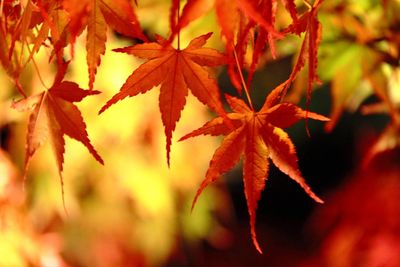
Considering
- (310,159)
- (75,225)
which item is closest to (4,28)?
(75,225)

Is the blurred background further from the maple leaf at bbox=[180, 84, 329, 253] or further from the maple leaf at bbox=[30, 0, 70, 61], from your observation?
the maple leaf at bbox=[30, 0, 70, 61]

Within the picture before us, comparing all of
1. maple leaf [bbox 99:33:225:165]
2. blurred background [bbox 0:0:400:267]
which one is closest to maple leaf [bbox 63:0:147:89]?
maple leaf [bbox 99:33:225:165]

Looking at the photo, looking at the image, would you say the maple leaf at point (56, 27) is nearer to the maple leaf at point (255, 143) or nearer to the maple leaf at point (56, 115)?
the maple leaf at point (56, 115)

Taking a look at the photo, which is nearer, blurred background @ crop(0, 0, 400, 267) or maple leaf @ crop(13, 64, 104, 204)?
maple leaf @ crop(13, 64, 104, 204)

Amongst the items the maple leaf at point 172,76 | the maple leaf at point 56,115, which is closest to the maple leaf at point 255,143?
the maple leaf at point 172,76

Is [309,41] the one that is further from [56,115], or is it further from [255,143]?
[56,115]

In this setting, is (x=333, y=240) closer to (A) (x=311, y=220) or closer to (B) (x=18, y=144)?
(A) (x=311, y=220)

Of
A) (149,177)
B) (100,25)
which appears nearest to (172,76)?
(100,25)
